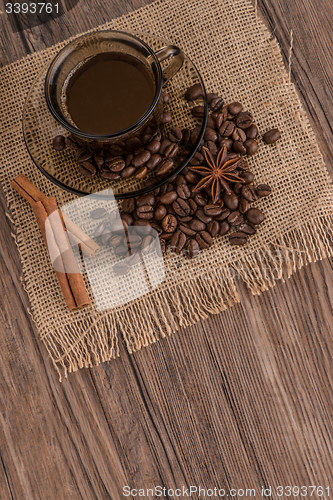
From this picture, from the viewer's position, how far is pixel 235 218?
1027 millimetres

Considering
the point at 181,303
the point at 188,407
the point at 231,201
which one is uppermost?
the point at 231,201

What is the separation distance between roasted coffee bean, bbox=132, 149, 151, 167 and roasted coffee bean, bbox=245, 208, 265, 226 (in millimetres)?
328

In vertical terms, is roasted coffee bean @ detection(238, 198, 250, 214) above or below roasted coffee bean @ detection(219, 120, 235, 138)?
below


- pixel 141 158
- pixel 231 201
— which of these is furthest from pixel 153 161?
pixel 231 201

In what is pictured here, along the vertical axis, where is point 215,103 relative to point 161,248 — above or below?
above

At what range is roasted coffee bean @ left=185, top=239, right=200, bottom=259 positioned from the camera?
40.9 inches

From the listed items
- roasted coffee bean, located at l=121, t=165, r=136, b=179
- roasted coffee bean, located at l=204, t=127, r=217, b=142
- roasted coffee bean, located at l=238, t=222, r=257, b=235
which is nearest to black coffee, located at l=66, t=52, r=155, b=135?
roasted coffee bean, located at l=121, t=165, r=136, b=179

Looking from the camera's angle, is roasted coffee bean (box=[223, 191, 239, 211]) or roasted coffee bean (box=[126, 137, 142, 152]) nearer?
roasted coffee bean (box=[126, 137, 142, 152])

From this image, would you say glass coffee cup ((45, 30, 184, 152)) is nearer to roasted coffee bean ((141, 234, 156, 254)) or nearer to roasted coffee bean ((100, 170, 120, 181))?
roasted coffee bean ((100, 170, 120, 181))

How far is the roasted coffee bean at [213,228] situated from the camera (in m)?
1.03

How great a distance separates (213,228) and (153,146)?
279 millimetres

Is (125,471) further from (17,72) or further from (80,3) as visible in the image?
(80,3)

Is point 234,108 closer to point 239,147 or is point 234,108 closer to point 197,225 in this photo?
A: point 239,147

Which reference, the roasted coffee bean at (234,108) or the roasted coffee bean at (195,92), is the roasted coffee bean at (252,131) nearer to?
the roasted coffee bean at (234,108)
